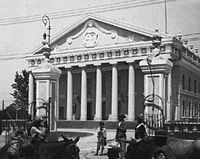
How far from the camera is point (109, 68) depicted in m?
51.6

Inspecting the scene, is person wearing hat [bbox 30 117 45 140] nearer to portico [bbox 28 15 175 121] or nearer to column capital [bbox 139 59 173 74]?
column capital [bbox 139 59 173 74]

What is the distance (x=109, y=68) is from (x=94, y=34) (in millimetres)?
4845

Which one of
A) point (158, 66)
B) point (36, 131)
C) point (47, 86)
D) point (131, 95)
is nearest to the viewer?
point (36, 131)

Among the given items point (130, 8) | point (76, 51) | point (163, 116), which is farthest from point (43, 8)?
point (163, 116)

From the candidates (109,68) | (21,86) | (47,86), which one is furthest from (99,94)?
(47,86)

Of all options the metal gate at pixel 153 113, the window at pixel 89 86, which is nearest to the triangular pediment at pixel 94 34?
the window at pixel 89 86

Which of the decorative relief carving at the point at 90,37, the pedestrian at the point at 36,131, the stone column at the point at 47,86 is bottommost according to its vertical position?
the pedestrian at the point at 36,131

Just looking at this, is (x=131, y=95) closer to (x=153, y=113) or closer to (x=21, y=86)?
(x=21, y=86)

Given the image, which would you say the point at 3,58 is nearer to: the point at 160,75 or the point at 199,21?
the point at 199,21

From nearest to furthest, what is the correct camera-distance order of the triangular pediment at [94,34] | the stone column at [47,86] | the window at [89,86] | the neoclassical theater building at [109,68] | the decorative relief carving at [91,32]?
the stone column at [47,86]
the neoclassical theater building at [109,68]
the triangular pediment at [94,34]
the decorative relief carving at [91,32]
the window at [89,86]

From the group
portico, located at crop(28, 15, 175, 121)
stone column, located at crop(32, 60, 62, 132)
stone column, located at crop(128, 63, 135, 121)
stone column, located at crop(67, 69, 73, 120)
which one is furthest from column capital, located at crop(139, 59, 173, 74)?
stone column, located at crop(67, 69, 73, 120)

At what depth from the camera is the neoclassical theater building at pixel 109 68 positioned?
4662 centimetres

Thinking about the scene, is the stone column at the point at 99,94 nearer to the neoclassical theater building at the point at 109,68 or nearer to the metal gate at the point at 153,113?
the neoclassical theater building at the point at 109,68

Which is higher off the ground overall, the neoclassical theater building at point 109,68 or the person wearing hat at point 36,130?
the neoclassical theater building at point 109,68
